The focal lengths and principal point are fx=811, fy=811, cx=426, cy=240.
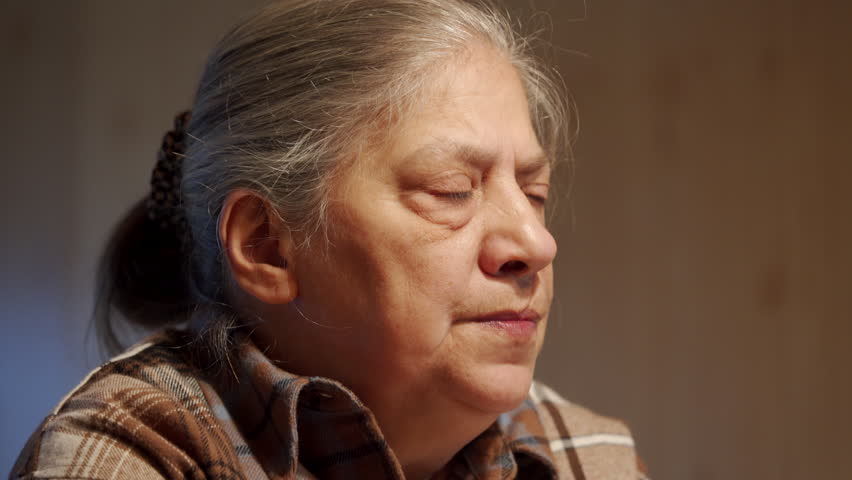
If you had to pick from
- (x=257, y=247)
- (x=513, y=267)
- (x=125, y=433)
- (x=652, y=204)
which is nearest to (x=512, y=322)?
(x=513, y=267)

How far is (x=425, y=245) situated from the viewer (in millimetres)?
858

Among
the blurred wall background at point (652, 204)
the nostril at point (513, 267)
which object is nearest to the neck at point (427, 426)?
the nostril at point (513, 267)

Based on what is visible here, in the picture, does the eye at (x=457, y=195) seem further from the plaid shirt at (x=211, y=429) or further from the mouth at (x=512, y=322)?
the plaid shirt at (x=211, y=429)

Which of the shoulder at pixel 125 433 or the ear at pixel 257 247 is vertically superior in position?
the ear at pixel 257 247

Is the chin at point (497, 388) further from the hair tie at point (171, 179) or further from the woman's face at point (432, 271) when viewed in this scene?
the hair tie at point (171, 179)

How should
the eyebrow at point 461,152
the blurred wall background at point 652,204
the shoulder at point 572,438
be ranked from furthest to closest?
the blurred wall background at point 652,204 < the shoulder at point 572,438 < the eyebrow at point 461,152

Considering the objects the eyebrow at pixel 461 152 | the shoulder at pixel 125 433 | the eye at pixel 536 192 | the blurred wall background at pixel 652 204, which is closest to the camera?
the shoulder at pixel 125 433

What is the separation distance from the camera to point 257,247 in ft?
3.07

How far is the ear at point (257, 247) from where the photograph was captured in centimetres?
91

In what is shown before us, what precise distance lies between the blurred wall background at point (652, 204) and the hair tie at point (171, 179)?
1.89 ft

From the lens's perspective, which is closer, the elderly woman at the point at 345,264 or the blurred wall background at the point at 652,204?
the elderly woman at the point at 345,264

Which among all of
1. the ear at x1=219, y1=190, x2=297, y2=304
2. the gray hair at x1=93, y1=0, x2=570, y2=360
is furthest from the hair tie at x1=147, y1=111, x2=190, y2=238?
the ear at x1=219, y1=190, x2=297, y2=304

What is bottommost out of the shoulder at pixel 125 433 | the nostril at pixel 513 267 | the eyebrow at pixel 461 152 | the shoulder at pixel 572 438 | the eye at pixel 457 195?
the shoulder at pixel 572 438

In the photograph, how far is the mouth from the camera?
0.89 m
